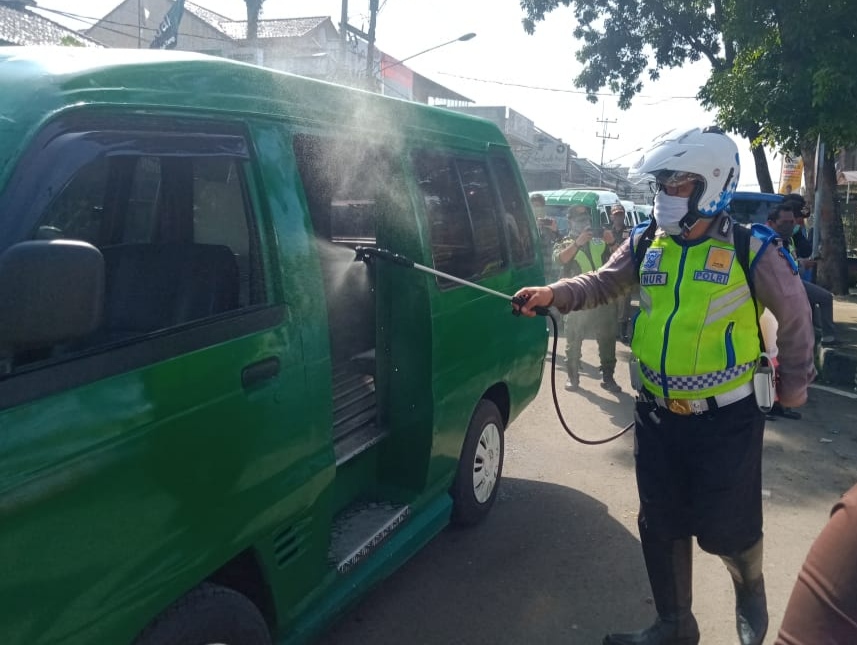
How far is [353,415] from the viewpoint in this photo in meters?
3.66

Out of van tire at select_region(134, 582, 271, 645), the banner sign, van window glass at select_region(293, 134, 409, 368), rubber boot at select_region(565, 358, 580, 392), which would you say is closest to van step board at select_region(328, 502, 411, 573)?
van tire at select_region(134, 582, 271, 645)

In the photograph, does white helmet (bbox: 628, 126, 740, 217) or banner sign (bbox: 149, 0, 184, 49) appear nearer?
white helmet (bbox: 628, 126, 740, 217)

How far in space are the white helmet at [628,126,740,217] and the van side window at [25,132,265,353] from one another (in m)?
1.49

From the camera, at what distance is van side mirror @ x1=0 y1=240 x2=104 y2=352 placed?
157 centimetres

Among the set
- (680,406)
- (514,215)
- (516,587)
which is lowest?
(516,587)

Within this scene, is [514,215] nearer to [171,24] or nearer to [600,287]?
[600,287]

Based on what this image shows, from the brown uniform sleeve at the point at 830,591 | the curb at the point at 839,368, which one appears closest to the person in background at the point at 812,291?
the curb at the point at 839,368

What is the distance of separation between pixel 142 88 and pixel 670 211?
1874 millimetres

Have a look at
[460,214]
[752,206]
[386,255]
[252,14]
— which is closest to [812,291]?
[460,214]

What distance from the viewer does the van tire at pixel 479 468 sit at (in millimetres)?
4078

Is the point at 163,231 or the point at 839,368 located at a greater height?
the point at 163,231

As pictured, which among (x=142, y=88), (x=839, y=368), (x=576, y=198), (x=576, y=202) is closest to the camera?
(x=142, y=88)

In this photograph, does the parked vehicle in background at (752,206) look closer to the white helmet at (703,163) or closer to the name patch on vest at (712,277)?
the white helmet at (703,163)

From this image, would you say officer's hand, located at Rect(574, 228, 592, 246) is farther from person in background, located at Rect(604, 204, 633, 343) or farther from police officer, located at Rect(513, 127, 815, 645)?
police officer, located at Rect(513, 127, 815, 645)
